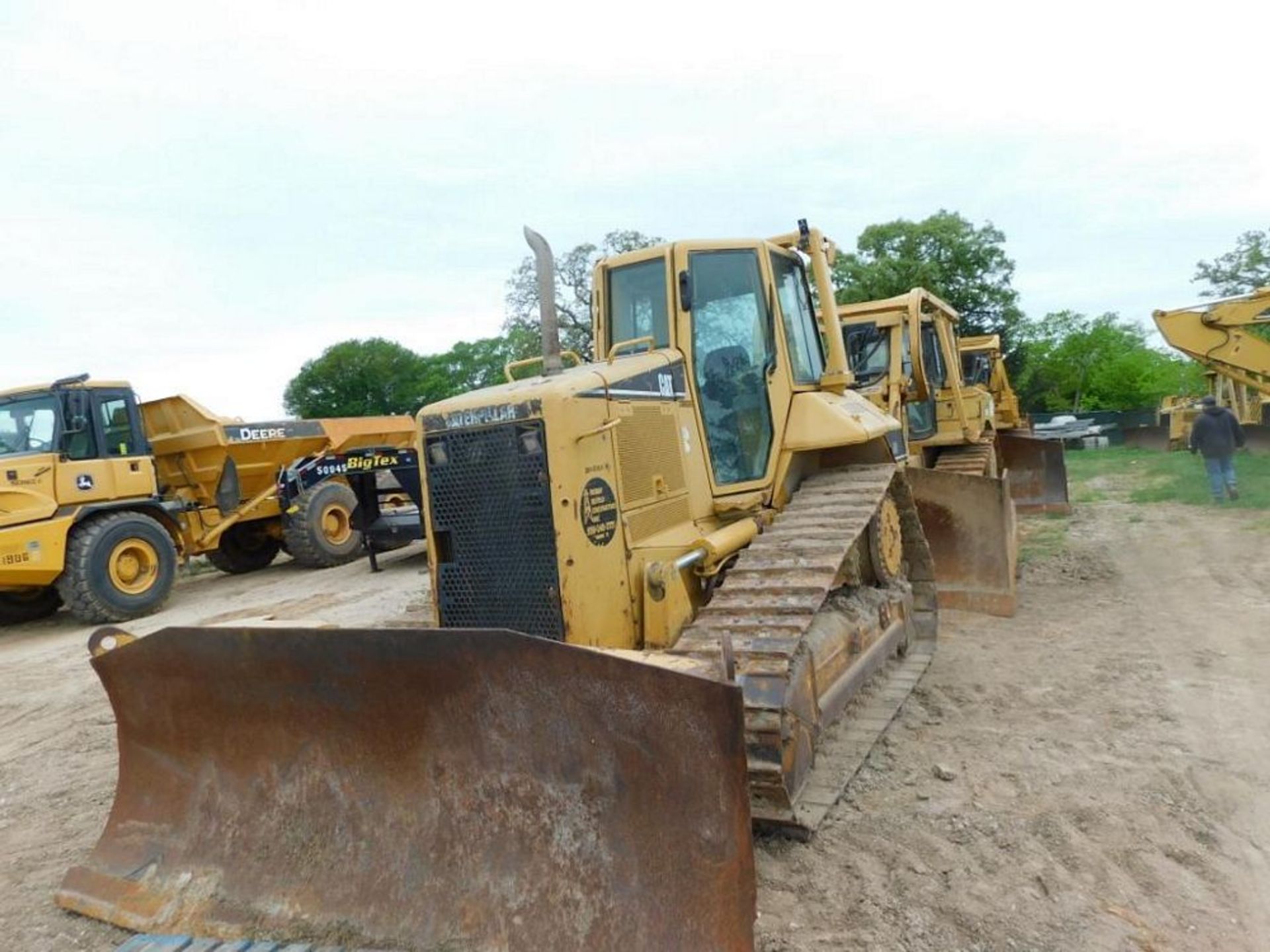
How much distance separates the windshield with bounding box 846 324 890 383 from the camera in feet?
30.8

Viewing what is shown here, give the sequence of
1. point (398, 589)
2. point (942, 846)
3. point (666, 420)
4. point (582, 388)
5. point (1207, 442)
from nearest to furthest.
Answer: point (942, 846), point (582, 388), point (666, 420), point (398, 589), point (1207, 442)

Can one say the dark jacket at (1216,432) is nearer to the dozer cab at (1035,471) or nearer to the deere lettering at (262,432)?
the dozer cab at (1035,471)

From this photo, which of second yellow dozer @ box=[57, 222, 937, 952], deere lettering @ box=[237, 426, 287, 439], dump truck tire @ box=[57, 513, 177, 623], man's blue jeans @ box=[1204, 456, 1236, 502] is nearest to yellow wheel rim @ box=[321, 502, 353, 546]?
deere lettering @ box=[237, 426, 287, 439]

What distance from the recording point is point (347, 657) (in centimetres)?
318

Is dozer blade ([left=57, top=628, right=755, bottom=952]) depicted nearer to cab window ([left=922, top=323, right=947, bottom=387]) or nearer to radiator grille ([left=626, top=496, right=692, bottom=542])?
radiator grille ([left=626, top=496, right=692, bottom=542])

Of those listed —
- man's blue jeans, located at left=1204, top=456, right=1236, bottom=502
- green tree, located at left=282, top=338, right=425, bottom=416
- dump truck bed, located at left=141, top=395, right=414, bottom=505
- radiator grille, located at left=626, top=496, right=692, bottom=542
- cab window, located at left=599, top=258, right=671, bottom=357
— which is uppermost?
green tree, located at left=282, top=338, right=425, bottom=416

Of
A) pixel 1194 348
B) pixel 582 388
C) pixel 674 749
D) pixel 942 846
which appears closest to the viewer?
pixel 674 749

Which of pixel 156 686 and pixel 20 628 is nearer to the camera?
pixel 156 686

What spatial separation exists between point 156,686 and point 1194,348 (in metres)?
15.0

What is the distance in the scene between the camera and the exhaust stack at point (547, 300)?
162 inches

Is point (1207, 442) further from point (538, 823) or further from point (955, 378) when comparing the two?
point (538, 823)

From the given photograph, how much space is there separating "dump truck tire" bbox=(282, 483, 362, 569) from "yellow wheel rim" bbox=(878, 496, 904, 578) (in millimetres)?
8237

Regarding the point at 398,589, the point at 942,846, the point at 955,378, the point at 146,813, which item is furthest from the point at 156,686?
the point at 955,378

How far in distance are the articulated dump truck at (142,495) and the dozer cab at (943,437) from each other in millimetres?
6511
